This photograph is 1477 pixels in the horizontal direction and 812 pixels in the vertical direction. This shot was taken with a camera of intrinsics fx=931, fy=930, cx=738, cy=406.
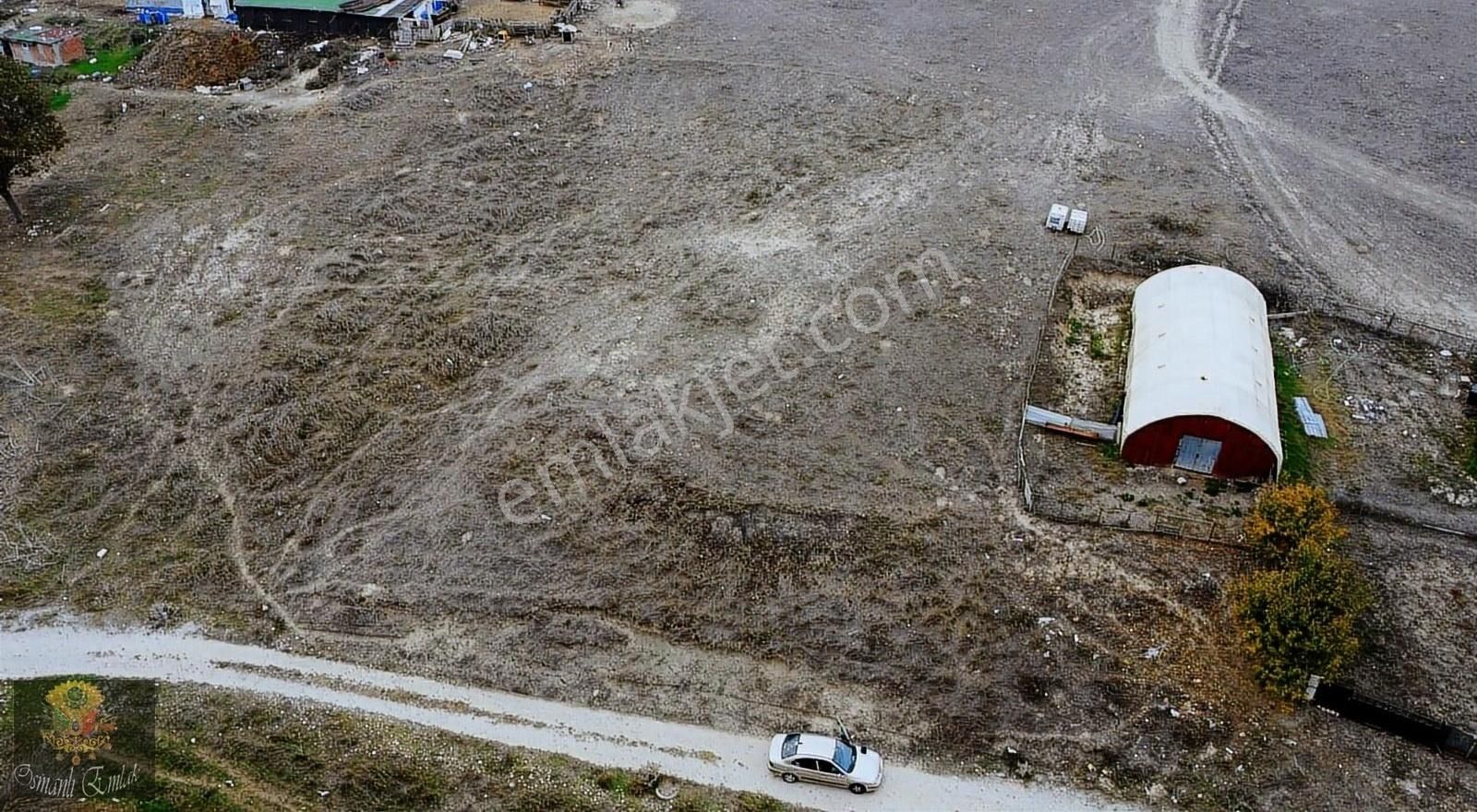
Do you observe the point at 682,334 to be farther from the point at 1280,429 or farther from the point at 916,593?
the point at 1280,429

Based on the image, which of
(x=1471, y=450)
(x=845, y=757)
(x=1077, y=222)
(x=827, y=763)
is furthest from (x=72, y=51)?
(x=1471, y=450)

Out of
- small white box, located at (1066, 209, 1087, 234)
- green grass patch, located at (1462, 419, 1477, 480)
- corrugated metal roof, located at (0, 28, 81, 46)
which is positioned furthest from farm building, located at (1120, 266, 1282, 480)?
corrugated metal roof, located at (0, 28, 81, 46)

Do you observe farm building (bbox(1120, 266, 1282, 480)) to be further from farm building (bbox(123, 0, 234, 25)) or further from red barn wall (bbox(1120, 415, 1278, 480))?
farm building (bbox(123, 0, 234, 25))

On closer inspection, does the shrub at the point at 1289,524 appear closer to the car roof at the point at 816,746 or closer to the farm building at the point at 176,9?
the car roof at the point at 816,746

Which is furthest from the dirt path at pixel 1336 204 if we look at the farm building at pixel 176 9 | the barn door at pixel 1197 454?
the farm building at pixel 176 9

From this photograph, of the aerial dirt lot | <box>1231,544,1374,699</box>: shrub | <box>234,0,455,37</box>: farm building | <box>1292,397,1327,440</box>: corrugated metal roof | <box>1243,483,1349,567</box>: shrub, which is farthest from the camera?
<box>234,0,455,37</box>: farm building

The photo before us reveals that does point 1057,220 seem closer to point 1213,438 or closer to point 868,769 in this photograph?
point 1213,438

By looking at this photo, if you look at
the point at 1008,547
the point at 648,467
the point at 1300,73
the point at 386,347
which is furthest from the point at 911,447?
the point at 1300,73
